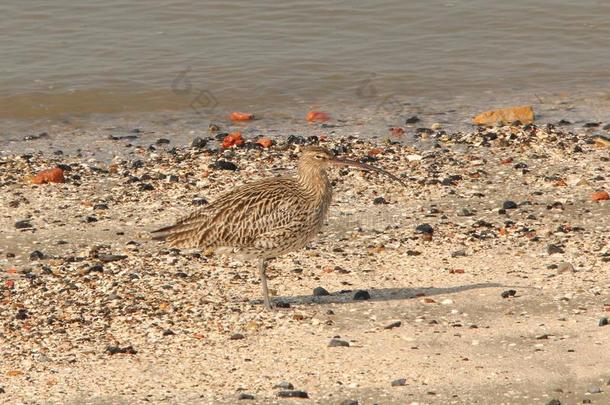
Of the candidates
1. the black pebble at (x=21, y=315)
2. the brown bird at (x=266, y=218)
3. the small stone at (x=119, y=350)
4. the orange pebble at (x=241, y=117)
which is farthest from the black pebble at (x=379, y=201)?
the orange pebble at (x=241, y=117)

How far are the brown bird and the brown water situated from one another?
27.8 ft

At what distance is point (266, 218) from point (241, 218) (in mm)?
237

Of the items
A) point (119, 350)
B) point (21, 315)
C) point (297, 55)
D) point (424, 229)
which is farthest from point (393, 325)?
point (297, 55)

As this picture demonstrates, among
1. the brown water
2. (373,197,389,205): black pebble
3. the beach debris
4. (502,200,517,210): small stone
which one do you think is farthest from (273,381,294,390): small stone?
the brown water

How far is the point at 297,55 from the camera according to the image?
23.9 metres

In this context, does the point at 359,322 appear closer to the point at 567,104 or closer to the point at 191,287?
the point at 191,287

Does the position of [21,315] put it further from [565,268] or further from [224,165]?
A: [224,165]

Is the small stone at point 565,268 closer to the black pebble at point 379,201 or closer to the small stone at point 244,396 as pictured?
the black pebble at point 379,201

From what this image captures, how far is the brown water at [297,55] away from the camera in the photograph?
21797mm

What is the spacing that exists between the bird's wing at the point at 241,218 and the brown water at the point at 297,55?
8.52 metres

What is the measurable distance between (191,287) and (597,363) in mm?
3894

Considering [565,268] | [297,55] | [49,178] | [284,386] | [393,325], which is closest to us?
[284,386]

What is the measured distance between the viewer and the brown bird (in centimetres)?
1234

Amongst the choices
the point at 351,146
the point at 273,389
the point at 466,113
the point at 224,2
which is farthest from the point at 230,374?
the point at 224,2
